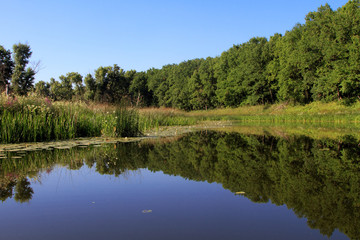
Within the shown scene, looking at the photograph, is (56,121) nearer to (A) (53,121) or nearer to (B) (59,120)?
(A) (53,121)

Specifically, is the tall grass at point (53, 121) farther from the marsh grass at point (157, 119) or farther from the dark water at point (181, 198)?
the marsh grass at point (157, 119)

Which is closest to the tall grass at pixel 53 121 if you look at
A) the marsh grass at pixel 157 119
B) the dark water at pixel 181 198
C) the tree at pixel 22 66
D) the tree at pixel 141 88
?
the dark water at pixel 181 198

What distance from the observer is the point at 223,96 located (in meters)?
48.0

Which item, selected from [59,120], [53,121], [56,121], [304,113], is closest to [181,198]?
[56,121]

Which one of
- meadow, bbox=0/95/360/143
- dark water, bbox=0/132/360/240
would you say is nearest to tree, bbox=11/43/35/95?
meadow, bbox=0/95/360/143

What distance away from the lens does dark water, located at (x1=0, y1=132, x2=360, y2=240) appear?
2.02 m

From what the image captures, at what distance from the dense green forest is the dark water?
6.25 metres

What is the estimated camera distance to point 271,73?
3994 cm

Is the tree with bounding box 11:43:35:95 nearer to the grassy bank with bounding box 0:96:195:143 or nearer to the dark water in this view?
the grassy bank with bounding box 0:96:195:143

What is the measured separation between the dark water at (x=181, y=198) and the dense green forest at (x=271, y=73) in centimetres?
625

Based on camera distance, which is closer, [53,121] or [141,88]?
[53,121]

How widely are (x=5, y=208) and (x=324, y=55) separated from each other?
3568cm

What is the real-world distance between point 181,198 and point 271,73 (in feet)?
132

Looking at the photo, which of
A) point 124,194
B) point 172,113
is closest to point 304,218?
point 124,194
